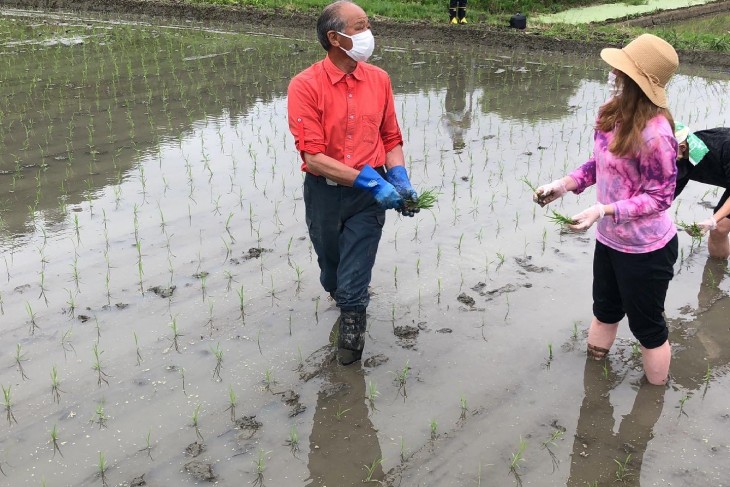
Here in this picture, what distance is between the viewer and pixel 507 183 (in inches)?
244

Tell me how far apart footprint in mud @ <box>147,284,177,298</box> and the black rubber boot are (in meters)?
1.22

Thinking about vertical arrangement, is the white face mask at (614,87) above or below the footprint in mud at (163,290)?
above

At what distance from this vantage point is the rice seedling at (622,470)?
289 centimetres

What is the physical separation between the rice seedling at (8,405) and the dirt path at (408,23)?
1076 cm

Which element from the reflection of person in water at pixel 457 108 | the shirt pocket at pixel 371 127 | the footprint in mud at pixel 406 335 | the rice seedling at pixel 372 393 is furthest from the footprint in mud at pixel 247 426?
the reflection of person in water at pixel 457 108

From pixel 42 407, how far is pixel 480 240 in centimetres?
303

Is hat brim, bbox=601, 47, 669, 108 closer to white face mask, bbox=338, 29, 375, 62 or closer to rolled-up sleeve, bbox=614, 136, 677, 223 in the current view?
rolled-up sleeve, bbox=614, 136, 677, 223

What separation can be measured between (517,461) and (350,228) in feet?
4.38

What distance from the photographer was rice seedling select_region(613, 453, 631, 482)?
2.89 meters

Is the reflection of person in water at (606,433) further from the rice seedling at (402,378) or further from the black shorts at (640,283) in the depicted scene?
the rice seedling at (402,378)

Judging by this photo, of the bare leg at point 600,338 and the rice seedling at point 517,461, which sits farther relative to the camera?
the bare leg at point 600,338

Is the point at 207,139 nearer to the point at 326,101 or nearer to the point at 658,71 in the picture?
the point at 326,101

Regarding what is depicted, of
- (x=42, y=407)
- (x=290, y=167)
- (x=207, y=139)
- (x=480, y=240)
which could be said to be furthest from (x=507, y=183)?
(x=42, y=407)

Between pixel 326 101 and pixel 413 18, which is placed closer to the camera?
pixel 326 101
